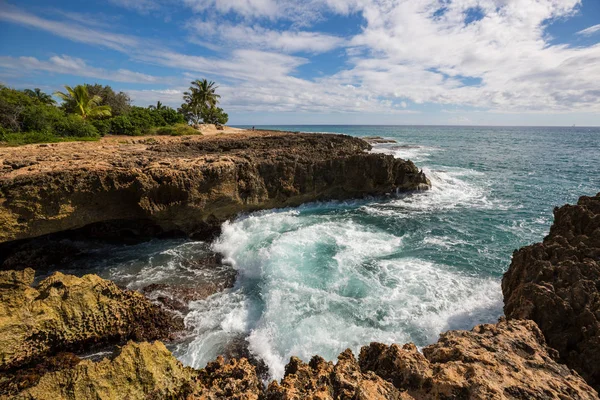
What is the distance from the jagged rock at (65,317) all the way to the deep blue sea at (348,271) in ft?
5.63

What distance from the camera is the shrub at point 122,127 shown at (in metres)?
32.4

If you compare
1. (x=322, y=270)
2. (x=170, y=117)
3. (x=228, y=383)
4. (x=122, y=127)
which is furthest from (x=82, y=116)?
(x=228, y=383)

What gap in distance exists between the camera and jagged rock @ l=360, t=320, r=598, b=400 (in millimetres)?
4246

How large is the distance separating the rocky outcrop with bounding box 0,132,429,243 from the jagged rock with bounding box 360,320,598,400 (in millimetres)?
13130

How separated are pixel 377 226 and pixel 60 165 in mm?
17723

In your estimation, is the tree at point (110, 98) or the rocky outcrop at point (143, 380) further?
the tree at point (110, 98)

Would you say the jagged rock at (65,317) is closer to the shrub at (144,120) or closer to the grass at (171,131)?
the grass at (171,131)

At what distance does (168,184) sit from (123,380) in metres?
10.8

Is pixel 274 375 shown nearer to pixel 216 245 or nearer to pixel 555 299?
pixel 555 299

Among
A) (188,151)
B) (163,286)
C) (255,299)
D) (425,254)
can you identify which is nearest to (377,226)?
(425,254)

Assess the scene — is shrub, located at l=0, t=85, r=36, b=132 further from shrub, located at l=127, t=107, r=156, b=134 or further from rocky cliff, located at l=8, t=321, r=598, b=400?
rocky cliff, located at l=8, t=321, r=598, b=400

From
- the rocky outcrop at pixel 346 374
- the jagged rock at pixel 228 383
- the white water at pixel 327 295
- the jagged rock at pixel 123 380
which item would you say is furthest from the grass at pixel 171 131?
the jagged rock at pixel 228 383

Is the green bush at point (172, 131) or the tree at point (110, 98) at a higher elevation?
the tree at point (110, 98)

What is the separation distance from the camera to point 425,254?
47.2 ft
